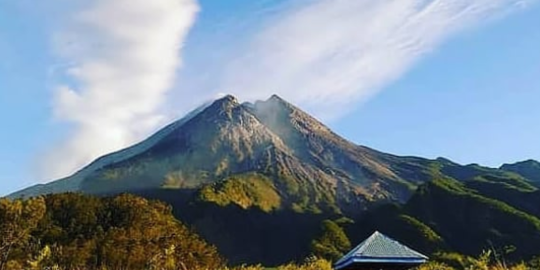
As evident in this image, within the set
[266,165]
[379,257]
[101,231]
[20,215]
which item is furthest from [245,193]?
[379,257]

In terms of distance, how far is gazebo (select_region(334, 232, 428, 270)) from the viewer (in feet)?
55.3

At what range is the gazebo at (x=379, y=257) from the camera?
55.3ft

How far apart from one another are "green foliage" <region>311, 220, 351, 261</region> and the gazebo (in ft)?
129

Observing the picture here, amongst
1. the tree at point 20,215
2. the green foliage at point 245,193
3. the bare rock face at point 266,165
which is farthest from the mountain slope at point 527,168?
the tree at point 20,215

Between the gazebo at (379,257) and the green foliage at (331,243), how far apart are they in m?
39.2

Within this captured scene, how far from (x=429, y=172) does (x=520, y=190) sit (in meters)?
28.9

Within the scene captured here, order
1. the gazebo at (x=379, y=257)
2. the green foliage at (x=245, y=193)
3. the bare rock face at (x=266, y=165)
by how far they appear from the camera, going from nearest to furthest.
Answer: the gazebo at (x=379, y=257) < the green foliage at (x=245, y=193) < the bare rock face at (x=266, y=165)

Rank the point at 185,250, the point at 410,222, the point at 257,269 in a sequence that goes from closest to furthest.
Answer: the point at 257,269
the point at 185,250
the point at 410,222

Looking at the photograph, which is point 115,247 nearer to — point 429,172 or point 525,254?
point 525,254

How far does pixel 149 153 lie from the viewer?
119812 mm

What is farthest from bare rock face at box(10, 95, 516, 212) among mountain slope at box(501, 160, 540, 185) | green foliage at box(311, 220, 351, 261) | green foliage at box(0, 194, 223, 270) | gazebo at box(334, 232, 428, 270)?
gazebo at box(334, 232, 428, 270)

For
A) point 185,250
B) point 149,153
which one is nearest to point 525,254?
point 185,250

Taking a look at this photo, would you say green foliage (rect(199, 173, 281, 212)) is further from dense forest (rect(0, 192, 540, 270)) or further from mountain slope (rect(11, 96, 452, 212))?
dense forest (rect(0, 192, 540, 270))

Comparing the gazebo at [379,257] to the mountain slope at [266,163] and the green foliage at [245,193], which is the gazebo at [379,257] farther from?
the mountain slope at [266,163]
